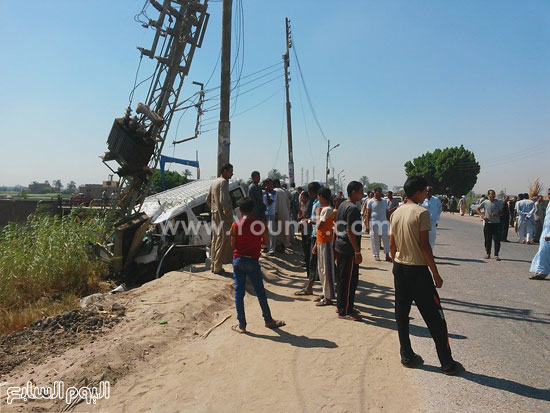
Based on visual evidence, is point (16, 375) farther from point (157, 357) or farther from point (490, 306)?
point (490, 306)

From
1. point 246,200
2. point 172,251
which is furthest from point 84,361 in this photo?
point 172,251

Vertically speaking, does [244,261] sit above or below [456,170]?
below

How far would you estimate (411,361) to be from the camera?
3.95 metres

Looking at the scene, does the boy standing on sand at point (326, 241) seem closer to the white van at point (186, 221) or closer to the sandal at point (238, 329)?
the sandal at point (238, 329)

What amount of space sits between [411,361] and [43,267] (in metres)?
6.88

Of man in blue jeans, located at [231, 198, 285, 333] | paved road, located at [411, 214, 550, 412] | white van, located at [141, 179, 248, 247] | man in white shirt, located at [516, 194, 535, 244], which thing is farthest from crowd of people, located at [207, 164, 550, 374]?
man in white shirt, located at [516, 194, 535, 244]

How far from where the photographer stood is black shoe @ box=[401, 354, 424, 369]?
3936 mm

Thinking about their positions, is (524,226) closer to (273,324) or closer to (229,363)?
(273,324)

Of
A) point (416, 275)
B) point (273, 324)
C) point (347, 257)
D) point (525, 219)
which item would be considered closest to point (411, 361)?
point (416, 275)

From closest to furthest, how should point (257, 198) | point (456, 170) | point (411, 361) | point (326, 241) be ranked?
point (411, 361), point (326, 241), point (257, 198), point (456, 170)

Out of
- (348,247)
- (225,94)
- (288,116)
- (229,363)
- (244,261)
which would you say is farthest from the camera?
(288,116)

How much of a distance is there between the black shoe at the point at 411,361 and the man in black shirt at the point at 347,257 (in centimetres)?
140

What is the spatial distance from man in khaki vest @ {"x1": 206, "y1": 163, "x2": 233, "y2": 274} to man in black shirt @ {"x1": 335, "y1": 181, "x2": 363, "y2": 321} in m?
2.57

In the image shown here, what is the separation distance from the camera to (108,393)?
369 centimetres
